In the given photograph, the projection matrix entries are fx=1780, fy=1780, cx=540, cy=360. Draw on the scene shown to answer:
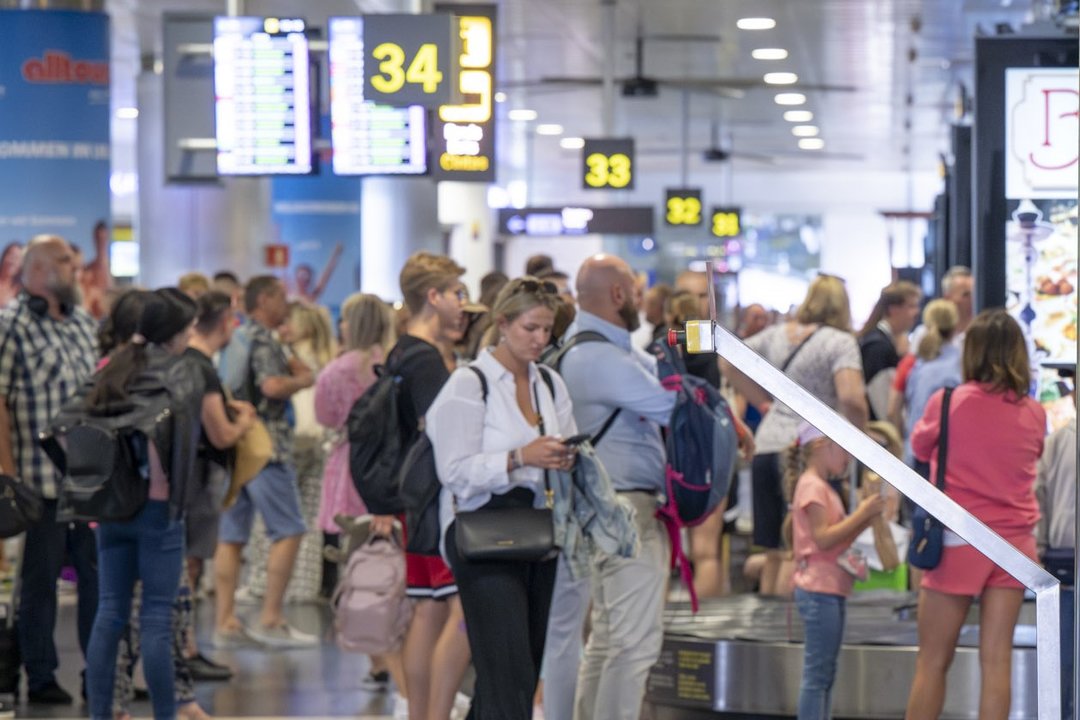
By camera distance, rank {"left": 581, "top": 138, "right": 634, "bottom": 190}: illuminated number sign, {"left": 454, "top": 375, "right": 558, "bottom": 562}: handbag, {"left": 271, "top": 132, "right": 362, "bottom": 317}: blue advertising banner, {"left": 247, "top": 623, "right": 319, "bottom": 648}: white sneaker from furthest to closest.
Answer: {"left": 271, "top": 132, "right": 362, "bottom": 317}: blue advertising banner
{"left": 581, "top": 138, "right": 634, "bottom": 190}: illuminated number sign
{"left": 247, "top": 623, "right": 319, "bottom": 648}: white sneaker
{"left": 454, "top": 375, "right": 558, "bottom": 562}: handbag

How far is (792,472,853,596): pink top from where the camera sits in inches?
233

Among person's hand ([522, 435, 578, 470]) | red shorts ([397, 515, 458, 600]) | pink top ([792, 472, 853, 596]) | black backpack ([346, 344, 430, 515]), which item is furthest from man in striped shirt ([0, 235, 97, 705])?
pink top ([792, 472, 853, 596])

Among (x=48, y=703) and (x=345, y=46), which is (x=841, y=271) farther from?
(x=48, y=703)

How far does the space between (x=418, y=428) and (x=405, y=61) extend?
12.6 feet

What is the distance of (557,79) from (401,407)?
49.1 ft

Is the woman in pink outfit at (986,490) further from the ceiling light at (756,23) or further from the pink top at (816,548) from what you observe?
→ the ceiling light at (756,23)

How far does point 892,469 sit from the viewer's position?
314 cm

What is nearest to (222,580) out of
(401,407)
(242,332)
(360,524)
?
(242,332)

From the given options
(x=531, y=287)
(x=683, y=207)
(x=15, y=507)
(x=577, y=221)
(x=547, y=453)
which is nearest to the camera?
(x=547, y=453)

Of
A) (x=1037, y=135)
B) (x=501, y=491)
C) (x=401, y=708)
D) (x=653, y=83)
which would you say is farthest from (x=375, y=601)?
(x=653, y=83)

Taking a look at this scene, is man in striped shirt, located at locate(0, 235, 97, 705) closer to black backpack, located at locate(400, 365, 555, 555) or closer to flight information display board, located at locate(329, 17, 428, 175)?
black backpack, located at locate(400, 365, 555, 555)

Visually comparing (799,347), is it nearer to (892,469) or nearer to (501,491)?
(501,491)

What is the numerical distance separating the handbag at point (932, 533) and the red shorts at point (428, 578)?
1526 millimetres

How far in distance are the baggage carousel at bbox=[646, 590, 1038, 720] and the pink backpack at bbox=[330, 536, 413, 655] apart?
1411 mm
